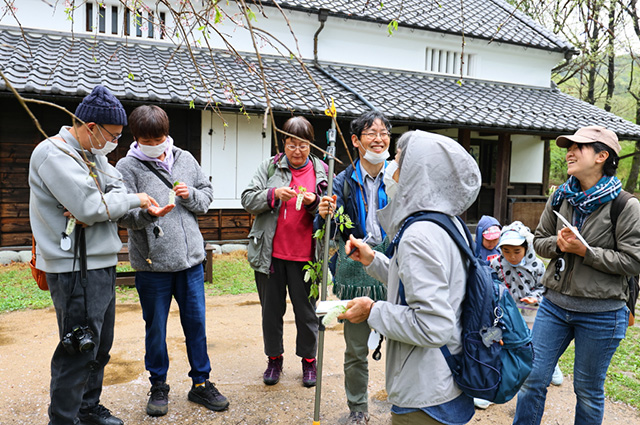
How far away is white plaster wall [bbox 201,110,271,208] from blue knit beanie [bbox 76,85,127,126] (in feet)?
20.0

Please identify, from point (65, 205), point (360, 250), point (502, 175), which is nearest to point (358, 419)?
point (360, 250)

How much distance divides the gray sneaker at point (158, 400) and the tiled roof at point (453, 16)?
811 centimetres

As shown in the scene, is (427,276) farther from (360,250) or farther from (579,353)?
(579,353)

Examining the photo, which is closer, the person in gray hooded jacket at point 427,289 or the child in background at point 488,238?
the person in gray hooded jacket at point 427,289

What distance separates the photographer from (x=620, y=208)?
2.54 m

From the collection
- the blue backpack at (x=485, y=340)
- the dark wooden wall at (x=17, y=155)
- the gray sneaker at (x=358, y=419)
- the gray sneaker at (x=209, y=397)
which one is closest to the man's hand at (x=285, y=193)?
the gray sneaker at (x=209, y=397)

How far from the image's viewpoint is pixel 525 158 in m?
12.3

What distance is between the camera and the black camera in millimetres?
2535

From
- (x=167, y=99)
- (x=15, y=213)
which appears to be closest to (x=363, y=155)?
(x=167, y=99)

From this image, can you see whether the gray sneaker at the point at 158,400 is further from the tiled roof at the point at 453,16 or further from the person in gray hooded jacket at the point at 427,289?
the tiled roof at the point at 453,16

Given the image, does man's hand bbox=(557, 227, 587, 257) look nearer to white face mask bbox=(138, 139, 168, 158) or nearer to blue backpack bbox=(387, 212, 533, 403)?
blue backpack bbox=(387, 212, 533, 403)

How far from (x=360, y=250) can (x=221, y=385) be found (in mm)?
2108

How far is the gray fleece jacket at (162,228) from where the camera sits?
311cm

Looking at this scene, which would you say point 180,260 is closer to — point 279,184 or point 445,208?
point 279,184
